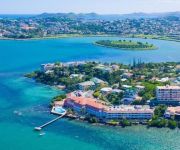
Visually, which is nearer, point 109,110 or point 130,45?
point 109,110

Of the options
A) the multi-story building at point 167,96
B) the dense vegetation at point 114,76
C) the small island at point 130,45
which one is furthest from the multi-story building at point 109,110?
the small island at point 130,45

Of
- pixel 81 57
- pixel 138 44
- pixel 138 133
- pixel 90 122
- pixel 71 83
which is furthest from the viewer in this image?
pixel 138 44

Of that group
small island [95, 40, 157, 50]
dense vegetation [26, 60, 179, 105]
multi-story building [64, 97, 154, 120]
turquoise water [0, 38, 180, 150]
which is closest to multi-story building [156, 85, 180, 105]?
dense vegetation [26, 60, 179, 105]

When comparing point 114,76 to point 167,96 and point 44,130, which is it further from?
point 44,130

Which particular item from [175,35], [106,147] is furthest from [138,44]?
[106,147]

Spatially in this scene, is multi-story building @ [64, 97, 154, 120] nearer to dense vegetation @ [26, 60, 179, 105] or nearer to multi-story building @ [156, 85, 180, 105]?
dense vegetation @ [26, 60, 179, 105]

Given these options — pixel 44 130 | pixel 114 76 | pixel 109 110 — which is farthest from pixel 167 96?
pixel 44 130

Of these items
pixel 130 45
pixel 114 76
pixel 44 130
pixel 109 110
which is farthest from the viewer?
pixel 130 45

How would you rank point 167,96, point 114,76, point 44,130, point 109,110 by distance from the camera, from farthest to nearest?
point 114,76 → point 167,96 → point 109,110 → point 44,130

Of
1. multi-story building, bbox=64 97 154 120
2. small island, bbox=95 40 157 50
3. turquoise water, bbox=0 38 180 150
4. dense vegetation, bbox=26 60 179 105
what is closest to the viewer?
turquoise water, bbox=0 38 180 150

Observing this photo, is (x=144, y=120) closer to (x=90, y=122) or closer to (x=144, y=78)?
(x=90, y=122)

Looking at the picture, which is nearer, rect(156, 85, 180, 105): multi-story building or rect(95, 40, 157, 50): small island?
rect(156, 85, 180, 105): multi-story building
